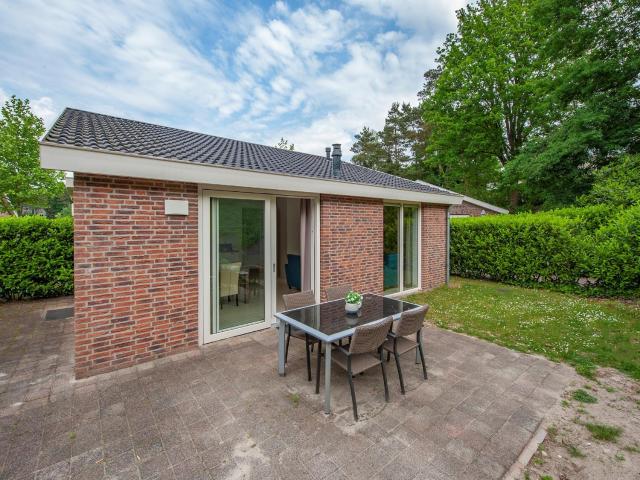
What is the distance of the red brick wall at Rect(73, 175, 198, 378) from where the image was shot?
11.5 feet

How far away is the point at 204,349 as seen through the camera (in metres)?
4.34

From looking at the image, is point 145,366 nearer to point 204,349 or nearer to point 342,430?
point 204,349

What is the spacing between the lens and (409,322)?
130 inches

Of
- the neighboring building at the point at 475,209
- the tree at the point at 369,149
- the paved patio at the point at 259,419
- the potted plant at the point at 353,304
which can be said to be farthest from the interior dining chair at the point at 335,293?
the tree at the point at 369,149

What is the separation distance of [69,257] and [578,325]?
1162 cm

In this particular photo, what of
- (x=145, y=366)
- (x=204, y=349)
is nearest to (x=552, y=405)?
(x=204, y=349)

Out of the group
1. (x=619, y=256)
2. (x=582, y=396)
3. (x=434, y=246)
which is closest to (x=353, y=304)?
(x=582, y=396)

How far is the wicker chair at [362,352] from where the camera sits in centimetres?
280

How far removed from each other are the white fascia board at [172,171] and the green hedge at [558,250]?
19.4ft

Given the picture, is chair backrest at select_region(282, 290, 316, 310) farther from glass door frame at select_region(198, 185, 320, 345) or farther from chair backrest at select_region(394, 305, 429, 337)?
chair backrest at select_region(394, 305, 429, 337)

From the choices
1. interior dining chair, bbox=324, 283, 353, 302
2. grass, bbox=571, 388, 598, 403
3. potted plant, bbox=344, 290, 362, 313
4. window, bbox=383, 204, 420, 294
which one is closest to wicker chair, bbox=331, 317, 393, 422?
potted plant, bbox=344, 290, 362, 313

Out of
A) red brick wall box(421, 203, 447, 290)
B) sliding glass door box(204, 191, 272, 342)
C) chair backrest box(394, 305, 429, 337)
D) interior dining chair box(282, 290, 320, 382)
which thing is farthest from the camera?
red brick wall box(421, 203, 447, 290)

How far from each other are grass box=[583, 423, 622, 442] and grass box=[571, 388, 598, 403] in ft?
1.36

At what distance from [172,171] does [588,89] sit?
15137mm
